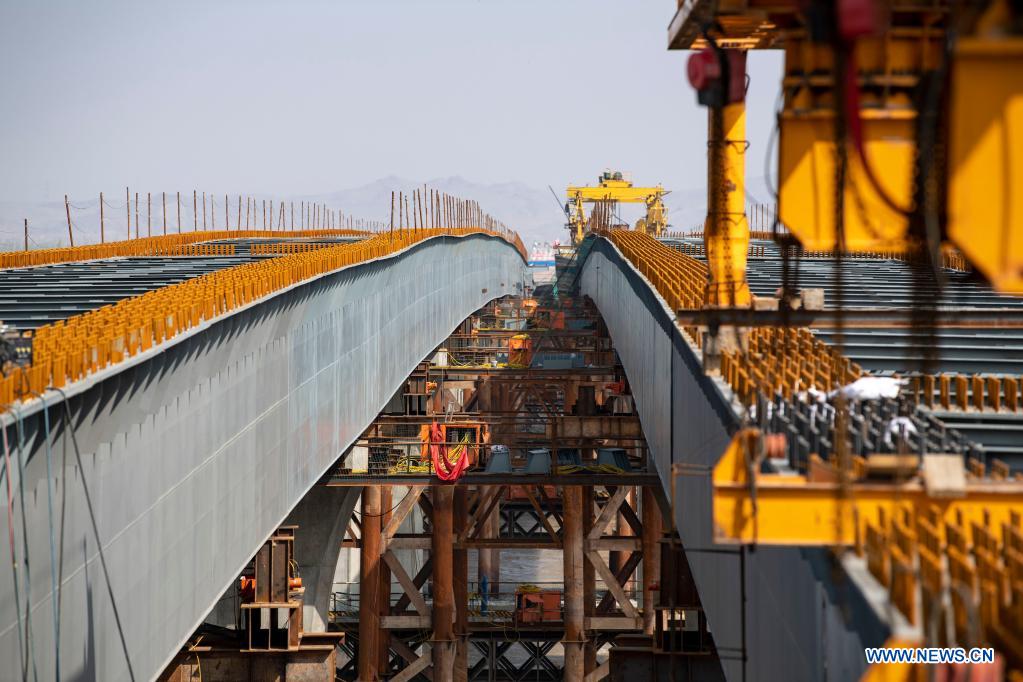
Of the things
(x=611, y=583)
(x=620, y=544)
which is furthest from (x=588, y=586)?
(x=611, y=583)

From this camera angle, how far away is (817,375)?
15422 mm

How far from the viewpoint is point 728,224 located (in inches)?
747

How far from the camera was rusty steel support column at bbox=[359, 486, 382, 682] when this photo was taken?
33.8m

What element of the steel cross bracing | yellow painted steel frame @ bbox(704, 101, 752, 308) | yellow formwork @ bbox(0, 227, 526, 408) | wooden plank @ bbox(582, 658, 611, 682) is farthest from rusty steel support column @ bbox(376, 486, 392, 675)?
yellow painted steel frame @ bbox(704, 101, 752, 308)

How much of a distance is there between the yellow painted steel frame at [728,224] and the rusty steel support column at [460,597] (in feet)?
58.0

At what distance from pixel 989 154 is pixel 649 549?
26557mm

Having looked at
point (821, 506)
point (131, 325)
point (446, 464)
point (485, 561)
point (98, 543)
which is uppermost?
point (131, 325)

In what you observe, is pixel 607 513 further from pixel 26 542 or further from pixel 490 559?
pixel 490 559

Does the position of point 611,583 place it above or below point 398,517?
below

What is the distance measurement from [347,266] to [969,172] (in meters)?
22.9

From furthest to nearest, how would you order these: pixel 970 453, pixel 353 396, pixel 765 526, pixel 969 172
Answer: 1. pixel 353 396
2. pixel 970 453
3. pixel 765 526
4. pixel 969 172

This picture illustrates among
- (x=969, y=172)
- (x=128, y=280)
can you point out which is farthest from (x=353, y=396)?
(x=969, y=172)

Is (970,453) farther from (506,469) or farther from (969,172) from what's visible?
(506,469)

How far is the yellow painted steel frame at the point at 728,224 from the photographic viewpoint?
18.6m
